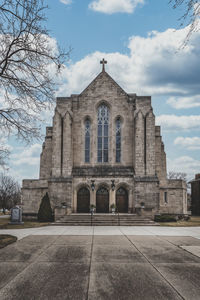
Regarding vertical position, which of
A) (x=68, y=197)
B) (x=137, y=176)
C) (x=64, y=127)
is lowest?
(x=68, y=197)

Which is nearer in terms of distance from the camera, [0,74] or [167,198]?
[0,74]

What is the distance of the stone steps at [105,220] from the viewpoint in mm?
20453

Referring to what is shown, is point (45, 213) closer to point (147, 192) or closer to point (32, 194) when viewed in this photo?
point (32, 194)

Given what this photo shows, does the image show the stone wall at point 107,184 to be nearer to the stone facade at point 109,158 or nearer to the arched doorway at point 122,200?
the stone facade at point 109,158

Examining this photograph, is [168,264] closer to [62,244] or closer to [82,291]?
[82,291]

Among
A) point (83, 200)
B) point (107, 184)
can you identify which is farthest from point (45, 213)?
point (107, 184)

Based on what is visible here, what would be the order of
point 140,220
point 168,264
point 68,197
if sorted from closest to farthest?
point 168,264 < point 140,220 < point 68,197

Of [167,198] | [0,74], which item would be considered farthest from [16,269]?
[167,198]

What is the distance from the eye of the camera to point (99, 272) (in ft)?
21.8

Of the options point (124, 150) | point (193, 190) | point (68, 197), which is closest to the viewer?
point (68, 197)

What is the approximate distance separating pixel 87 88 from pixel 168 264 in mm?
22373

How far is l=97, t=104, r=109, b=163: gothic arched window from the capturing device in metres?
26.9

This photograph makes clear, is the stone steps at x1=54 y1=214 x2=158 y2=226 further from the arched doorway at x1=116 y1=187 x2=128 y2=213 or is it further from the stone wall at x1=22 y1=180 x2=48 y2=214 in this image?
the stone wall at x1=22 y1=180 x2=48 y2=214

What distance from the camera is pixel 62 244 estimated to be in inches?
427
